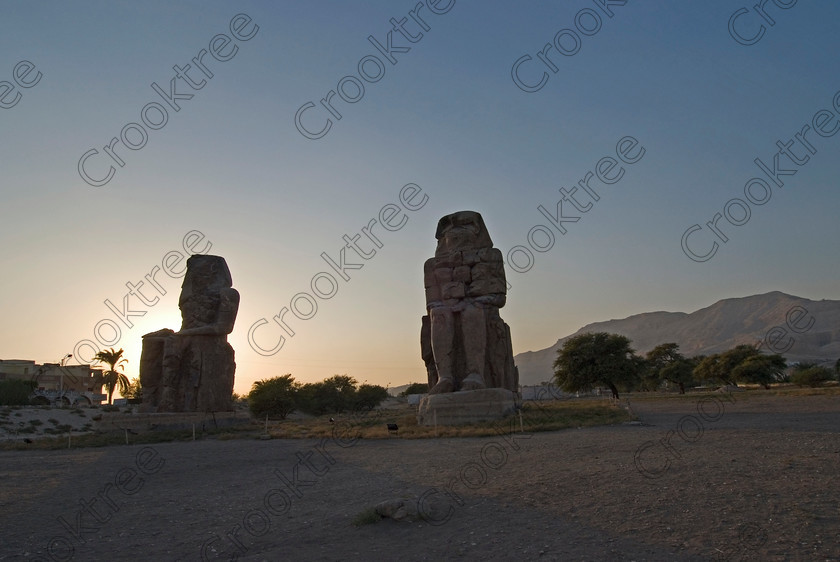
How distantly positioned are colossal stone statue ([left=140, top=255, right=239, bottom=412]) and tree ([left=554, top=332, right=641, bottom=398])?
22.0 m

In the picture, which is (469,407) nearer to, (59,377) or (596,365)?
(596,365)

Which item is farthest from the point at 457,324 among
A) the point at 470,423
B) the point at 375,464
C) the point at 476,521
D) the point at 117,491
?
the point at 476,521

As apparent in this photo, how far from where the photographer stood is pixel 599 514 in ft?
13.9

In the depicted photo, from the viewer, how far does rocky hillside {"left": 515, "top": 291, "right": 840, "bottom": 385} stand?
118625mm

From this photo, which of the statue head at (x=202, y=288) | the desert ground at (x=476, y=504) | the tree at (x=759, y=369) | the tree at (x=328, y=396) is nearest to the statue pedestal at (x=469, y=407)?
the desert ground at (x=476, y=504)

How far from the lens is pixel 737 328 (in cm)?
14725

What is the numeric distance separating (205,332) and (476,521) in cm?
1455

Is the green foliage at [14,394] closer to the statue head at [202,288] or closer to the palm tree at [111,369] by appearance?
the palm tree at [111,369]

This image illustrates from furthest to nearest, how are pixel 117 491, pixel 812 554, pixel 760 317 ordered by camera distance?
pixel 760 317 → pixel 117 491 → pixel 812 554

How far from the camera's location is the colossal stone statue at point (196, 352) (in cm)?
1702

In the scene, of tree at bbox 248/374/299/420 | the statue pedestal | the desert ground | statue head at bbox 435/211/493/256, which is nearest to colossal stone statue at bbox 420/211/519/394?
statue head at bbox 435/211/493/256

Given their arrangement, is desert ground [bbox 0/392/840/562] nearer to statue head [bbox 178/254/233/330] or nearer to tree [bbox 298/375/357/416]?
statue head [bbox 178/254/233/330]

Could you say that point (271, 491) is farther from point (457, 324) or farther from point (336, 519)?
point (457, 324)

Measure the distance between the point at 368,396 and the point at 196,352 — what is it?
18.4 metres
